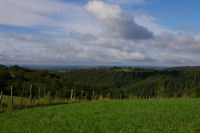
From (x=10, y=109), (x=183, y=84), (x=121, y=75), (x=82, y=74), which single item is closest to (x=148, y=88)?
(x=183, y=84)

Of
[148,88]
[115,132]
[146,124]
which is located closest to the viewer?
[115,132]

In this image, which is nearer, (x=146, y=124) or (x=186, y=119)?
(x=146, y=124)

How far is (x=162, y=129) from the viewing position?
409 inches

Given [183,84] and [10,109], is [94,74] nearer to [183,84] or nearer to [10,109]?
[183,84]

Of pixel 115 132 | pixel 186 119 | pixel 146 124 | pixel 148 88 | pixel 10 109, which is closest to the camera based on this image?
Answer: pixel 115 132

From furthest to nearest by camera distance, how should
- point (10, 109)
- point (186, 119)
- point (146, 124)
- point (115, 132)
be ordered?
point (10, 109), point (186, 119), point (146, 124), point (115, 132)

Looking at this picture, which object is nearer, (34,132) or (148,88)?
(34,132)

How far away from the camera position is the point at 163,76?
7318 inches

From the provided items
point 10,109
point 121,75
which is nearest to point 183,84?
point 121,75

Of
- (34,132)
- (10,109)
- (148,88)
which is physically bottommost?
(148,88)

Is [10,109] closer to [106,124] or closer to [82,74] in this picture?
[106,124]

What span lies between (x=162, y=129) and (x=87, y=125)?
170 inches

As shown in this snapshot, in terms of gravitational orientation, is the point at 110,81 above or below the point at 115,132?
below

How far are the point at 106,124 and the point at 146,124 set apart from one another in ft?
7.76
